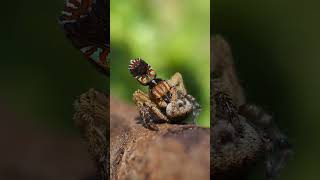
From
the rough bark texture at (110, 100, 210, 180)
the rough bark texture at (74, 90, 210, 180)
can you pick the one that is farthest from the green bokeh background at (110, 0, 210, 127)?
the rough bark texture at (110, 100, 210, 180)

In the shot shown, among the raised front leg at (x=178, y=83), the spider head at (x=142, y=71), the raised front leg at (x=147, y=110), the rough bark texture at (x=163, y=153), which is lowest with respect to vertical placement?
the rough bark texture at (x=163, y=153)

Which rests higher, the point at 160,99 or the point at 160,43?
the point at 160,43

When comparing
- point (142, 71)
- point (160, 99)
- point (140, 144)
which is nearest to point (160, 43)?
point (142, 71)

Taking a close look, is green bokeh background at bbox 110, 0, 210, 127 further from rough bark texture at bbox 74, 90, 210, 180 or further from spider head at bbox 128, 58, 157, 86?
rough bark texture at bbox 74, 90, 210, 180
